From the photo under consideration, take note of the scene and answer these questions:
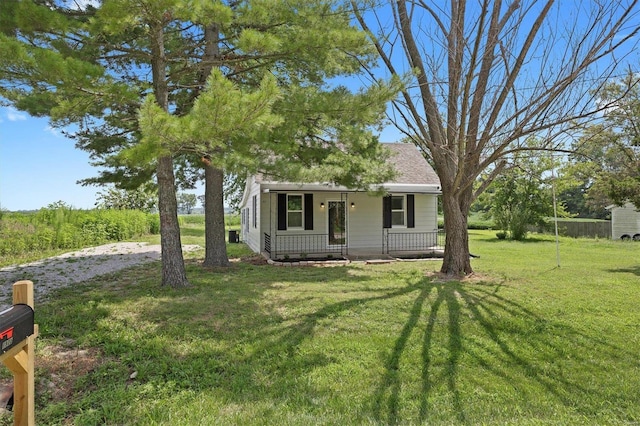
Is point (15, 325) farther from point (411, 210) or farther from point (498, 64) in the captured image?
point (411, 210)

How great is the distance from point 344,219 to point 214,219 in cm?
545

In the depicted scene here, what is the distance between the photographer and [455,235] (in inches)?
340

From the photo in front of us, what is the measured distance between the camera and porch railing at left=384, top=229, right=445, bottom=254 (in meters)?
14.2

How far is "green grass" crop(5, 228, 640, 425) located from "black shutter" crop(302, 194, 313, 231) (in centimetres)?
580

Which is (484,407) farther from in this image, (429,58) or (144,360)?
(429,58)

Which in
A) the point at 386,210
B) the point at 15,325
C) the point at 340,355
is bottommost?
the point at 340,355

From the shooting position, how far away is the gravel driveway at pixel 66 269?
7.50 metres

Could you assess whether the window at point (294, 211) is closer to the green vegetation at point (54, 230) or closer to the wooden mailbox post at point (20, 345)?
the green vegetation at point (54, 230)

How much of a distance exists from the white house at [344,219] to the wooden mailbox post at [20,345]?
962 centimetres

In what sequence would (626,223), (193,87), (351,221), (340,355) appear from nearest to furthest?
(340,355)
(193,87)
(351,221)
(626,223)

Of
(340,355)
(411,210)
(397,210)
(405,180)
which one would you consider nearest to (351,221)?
(397,210)

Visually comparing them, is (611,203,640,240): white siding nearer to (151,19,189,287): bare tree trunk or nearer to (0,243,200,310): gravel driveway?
(151,19,189,287): bare tree trunk

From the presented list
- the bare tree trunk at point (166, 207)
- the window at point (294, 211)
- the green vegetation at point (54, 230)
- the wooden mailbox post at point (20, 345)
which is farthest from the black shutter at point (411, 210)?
the green vegetation at point (54, 230)

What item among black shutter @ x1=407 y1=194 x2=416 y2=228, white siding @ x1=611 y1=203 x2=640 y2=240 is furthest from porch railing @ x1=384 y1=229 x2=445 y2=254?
white siding @ x1=611 y1=203 x2=640 y2=240
